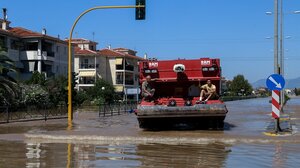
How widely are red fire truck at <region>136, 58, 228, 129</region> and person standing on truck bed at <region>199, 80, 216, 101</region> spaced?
0.24 m

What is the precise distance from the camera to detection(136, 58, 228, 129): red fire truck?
17797mm

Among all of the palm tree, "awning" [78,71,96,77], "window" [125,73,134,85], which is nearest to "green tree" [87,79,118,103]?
"awning" [78,71,96,77]

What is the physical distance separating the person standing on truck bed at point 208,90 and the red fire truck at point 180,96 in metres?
0.24

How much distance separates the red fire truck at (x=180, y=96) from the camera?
17.8 meters

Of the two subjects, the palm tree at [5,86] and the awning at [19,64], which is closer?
the palm tree at [5,86]

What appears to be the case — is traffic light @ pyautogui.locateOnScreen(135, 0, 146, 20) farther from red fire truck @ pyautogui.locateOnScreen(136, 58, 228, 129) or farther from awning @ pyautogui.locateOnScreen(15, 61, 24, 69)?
awning @ pyautogui.locateOnScreen(15, 61, 24, 69)

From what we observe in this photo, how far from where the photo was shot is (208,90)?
18.3 meters

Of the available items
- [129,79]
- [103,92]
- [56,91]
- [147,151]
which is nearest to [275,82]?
→ [147,151]

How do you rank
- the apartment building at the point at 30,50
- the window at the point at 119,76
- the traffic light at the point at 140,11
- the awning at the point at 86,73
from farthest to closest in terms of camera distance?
the window at the point at 119,76
the awning at the point at 86,73
the apartment building at the point at 30,50
the traffic light at the point at 140,11

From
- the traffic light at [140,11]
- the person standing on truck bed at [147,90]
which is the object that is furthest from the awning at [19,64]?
the person standing on truck bed at [147,90]

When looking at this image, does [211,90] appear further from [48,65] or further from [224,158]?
[48,65]

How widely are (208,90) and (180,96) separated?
5.06ft

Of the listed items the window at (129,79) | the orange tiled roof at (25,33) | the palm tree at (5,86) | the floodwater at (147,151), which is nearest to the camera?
the floodwater at (147,151)

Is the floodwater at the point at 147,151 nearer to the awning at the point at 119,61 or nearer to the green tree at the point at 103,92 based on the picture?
the green tree at the point at 103,92
